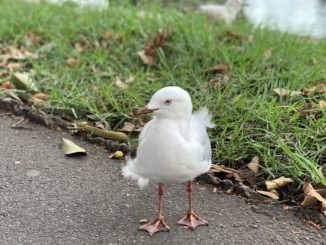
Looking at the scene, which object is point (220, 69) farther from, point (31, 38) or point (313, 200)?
point (31, 38)

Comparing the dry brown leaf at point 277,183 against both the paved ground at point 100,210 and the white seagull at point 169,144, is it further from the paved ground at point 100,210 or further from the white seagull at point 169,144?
the white seagull at point 169,144

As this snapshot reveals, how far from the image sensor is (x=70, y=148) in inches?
120

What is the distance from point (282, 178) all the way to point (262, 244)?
48cm

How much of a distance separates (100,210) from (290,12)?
19.3 ft

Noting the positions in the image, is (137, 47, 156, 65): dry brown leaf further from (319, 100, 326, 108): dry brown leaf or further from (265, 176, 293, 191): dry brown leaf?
(265, 176, 293, 191): dry brown leaf

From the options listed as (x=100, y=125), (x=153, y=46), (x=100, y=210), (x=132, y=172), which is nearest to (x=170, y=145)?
(x=132, y=172)

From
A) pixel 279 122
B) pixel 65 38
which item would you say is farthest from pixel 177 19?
pixel 279 122

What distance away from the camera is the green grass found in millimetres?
2908

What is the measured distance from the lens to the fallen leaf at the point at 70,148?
3.04 m

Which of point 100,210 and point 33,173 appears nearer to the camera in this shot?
point 100,210

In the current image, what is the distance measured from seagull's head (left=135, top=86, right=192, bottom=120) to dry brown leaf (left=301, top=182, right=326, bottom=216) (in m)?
0.75

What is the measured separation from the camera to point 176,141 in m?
2.20

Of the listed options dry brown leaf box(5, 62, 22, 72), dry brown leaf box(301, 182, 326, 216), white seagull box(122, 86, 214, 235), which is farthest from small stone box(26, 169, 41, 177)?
dry brown leaf box(5, 62, 22, 72)

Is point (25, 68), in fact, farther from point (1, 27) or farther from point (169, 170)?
point (169, 170)
